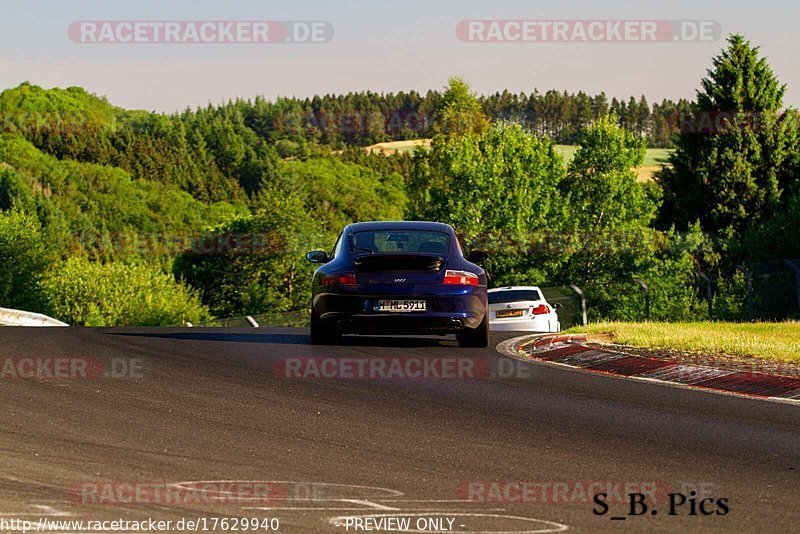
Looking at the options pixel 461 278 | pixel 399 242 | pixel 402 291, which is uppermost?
pixel 399 242

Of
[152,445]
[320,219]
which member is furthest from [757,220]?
[320,219]

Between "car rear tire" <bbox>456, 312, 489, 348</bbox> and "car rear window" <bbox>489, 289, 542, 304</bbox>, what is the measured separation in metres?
7.96

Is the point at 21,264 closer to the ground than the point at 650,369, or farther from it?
closer to the ground

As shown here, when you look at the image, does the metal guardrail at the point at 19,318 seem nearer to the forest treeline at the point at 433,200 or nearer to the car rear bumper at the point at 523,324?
the car rear bumper at the point at 523,324

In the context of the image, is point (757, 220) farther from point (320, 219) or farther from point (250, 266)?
point (320, 219)

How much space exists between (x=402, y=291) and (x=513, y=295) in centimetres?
955

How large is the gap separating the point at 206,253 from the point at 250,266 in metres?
7.97

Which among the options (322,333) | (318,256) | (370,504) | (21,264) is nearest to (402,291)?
(322,333)

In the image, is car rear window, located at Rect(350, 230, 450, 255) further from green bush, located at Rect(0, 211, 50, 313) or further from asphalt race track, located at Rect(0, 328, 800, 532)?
green bush, located at Rect(0, 211, 50, 313)

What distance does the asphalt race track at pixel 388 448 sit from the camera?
21.1 feet

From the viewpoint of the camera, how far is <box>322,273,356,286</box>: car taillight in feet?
50.4

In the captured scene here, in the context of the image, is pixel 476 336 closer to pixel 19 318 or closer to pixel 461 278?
pixel 461 278

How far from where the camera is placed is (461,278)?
15344mm

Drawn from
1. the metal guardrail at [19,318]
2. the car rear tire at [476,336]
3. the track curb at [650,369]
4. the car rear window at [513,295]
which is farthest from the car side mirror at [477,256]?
the metal guardrail at [19,318]
